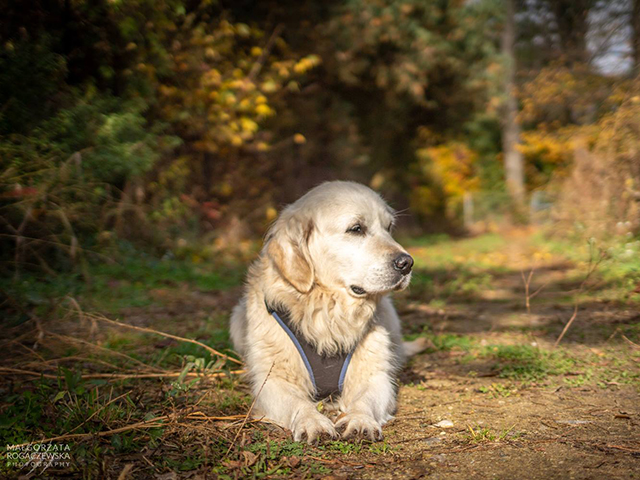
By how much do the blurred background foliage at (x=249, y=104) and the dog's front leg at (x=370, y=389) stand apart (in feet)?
7.88

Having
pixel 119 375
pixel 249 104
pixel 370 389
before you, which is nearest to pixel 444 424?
pixel 370 389

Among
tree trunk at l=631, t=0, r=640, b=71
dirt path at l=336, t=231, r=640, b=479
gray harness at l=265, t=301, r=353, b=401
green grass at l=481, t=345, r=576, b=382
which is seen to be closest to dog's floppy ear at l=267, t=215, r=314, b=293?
gray harness at l=265, t=301, r=353, b=401

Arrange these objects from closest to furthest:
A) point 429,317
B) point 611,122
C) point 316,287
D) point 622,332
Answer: point 316,287 → point 622,332 → point 429,317 → point 611,122

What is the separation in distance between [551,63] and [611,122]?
147 inches

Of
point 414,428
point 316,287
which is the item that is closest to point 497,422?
point 414,428

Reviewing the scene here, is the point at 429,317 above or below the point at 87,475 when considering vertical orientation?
below

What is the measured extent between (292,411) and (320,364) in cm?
42

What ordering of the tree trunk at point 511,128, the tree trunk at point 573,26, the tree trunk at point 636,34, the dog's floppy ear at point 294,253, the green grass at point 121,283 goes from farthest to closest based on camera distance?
the tree trunk at point 511,128 → the tree trunk at point 573,26 → the tree trunk at point 636,34 → the green grass at point 121,283 → the dog's floppy ear at point 294,253

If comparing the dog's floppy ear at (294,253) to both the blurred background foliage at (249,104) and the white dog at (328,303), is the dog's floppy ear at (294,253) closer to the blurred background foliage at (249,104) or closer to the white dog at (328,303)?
the white dog at (328,303)

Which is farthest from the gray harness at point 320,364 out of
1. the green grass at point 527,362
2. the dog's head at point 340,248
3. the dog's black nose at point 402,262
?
the green grass at point 527,362

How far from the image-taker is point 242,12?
38.1ft

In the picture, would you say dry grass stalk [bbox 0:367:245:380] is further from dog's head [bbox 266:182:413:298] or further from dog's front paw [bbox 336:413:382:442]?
dog's front paw [bbox 336:413:382:442]

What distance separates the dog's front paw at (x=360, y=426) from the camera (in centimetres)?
242

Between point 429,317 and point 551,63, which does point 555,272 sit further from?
point 551,63
